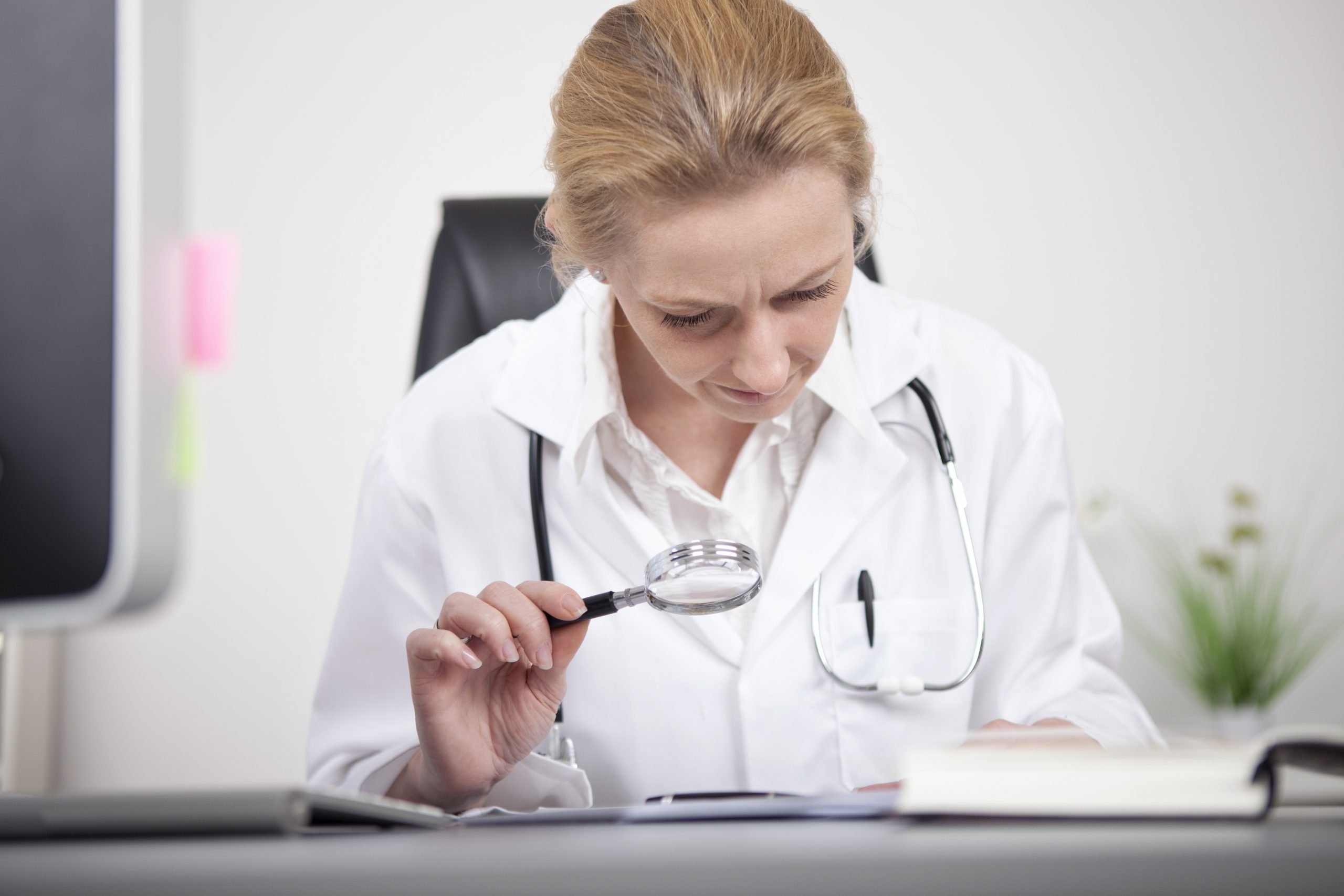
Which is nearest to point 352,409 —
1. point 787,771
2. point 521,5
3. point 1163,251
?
point 521,5

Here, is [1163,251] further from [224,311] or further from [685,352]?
[224,311]

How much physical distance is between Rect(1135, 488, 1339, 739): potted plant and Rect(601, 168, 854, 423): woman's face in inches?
59.3

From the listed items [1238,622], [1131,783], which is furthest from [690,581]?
[1238,622]

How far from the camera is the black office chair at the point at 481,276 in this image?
133 centimetres

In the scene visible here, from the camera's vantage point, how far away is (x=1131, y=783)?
35 centimetres

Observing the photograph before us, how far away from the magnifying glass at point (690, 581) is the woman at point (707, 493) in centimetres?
3

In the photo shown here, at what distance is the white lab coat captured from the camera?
3.38 ft

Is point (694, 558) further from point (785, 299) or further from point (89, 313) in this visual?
point (89, 313)

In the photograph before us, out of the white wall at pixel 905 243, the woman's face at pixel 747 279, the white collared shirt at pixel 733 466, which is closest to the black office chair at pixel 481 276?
the white collared shirt at pixel 733 466

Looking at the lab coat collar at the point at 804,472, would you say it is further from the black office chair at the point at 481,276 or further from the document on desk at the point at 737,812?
the document on desk at the point at 737,812

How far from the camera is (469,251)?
133 cm

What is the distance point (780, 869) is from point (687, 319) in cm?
70

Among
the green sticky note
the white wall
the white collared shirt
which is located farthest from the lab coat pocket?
the white wall

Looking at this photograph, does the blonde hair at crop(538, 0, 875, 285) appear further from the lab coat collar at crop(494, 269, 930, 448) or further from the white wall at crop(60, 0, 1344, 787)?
the white wall at crop(60, 0, 1344, 787)
